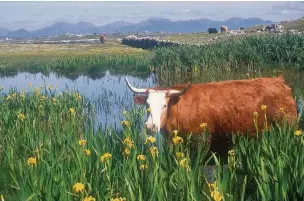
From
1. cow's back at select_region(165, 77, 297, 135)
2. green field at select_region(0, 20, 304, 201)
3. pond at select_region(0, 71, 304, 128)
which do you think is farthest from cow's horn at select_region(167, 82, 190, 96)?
pond at select_region(0, 71, 304, 128)

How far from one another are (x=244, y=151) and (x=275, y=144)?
1.60 feet

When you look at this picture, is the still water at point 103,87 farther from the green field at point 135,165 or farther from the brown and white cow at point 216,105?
the green field at point 135,165

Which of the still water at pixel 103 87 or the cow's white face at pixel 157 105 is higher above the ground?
the cow's white face at pixel 157 105

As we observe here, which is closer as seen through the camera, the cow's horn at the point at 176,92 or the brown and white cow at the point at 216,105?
the cow's horn at the point at 176,92

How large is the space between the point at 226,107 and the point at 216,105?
0.65ft

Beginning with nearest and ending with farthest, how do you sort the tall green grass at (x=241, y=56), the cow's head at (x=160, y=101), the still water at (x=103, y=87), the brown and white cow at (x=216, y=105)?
the cow's head at (x=160, y=101) < the brown and white cow at (x=216, y=105) < the still water at (x=103, y=87) < the tall green grass at (x=241, y=56)

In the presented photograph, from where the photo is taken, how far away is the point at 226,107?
8.02 metres

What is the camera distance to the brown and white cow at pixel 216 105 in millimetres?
7801

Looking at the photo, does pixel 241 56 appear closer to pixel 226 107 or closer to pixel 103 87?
pixel 103 87

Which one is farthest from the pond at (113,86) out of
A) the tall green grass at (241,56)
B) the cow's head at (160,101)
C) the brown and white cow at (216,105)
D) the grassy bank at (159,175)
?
the grassy bank at (159,175)

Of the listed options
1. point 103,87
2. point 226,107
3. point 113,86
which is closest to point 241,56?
point 113,86

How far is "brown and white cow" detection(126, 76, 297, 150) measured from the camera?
25.6 feet

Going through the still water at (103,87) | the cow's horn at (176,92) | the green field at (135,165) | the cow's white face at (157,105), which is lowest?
the still water at (103,87)

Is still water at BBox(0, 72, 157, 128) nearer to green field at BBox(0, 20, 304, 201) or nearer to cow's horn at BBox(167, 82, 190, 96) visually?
cow's horn at BBox(167, 82, 190, 96)
